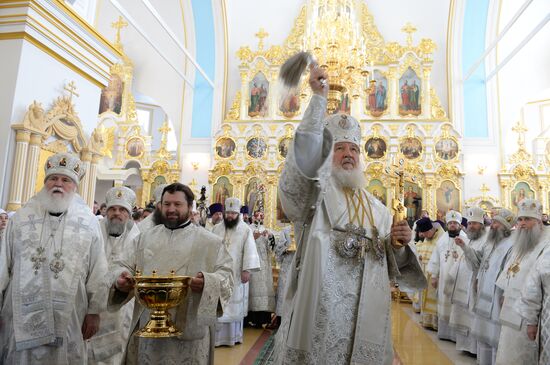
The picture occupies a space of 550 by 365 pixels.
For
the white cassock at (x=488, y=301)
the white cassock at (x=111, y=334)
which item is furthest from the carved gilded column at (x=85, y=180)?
the white cassock at (x=488, y=301)

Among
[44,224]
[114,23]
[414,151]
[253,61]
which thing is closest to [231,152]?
[253,61]

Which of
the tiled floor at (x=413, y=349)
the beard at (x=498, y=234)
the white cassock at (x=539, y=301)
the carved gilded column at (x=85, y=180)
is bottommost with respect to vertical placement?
the tiled floor at (x=413, y=349)

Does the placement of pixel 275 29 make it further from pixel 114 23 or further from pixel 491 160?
pixel 491 160

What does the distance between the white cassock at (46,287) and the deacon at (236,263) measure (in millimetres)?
2712

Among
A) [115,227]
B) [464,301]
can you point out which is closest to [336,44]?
[464,301]

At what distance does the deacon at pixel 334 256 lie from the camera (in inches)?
82.7

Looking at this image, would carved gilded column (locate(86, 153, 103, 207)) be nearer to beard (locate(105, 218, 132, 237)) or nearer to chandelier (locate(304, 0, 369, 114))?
beard (locate(105, 218, 132, 237))

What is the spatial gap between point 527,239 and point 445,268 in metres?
3.12

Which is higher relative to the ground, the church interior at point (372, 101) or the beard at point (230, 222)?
the church interior at point (372, 101)

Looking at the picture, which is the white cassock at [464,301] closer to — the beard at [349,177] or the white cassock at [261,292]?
the white cassock at [261,292]

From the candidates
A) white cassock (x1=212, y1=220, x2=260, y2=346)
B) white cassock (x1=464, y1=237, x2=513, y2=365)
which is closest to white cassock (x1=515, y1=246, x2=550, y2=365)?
white cassock (x1=464, y1=237, x2=513, y2=365)

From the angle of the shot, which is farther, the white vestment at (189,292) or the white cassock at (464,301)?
the white cassock at (464,301)

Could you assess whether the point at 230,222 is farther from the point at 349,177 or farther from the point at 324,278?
the point at 324,278

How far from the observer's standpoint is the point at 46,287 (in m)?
3.02
